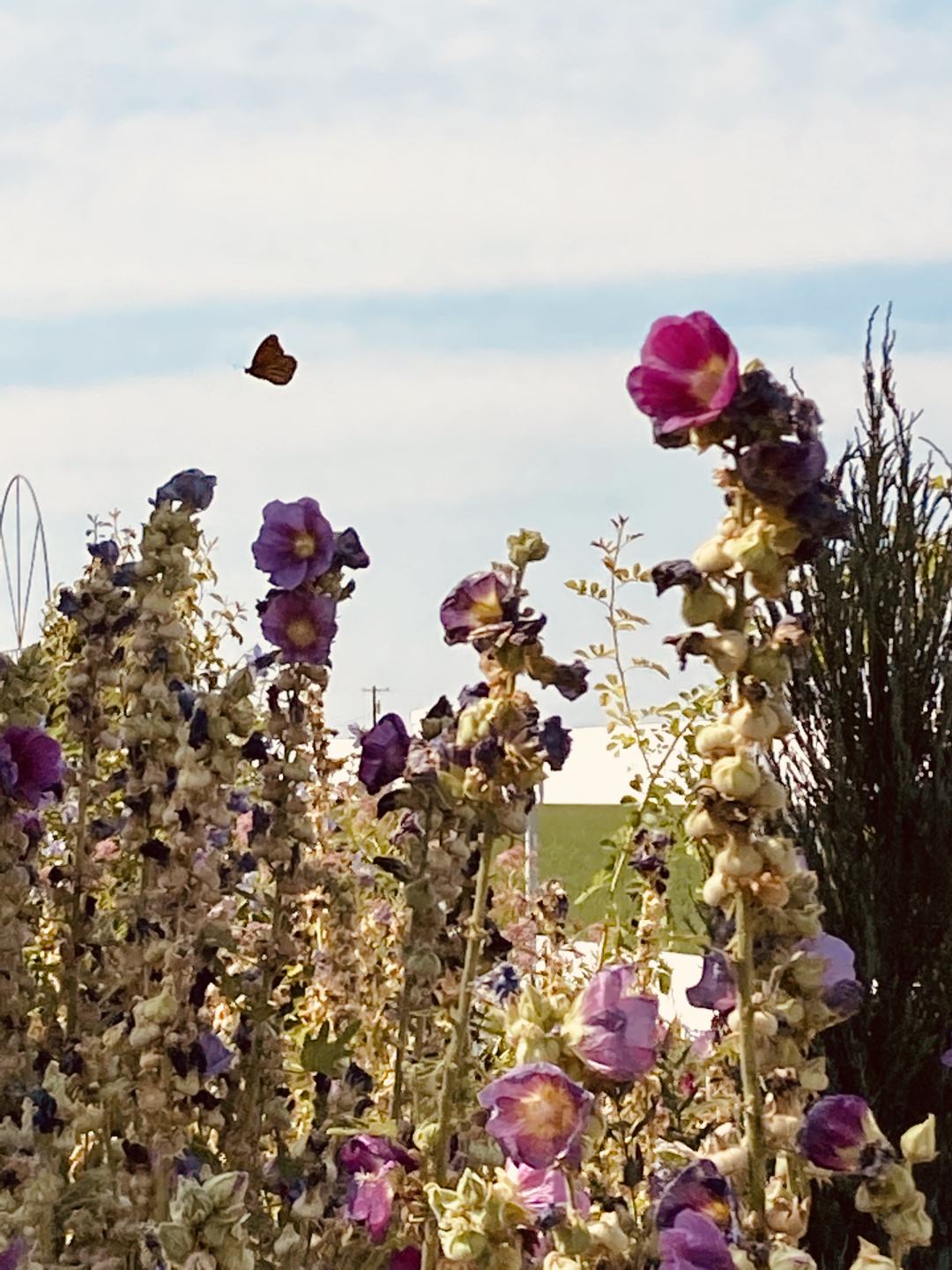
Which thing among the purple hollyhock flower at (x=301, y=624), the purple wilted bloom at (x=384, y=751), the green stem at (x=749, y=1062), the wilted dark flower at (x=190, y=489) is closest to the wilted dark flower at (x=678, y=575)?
the green stem at (x=749, y=1062)

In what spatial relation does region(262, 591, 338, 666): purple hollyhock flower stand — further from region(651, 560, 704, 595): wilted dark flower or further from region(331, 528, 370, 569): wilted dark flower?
region(651, 560, 704, 595): wilted dark flower

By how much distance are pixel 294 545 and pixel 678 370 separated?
1.98 ft

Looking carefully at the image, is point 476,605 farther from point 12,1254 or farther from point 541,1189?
point 12,1254

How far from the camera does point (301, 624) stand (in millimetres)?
1505

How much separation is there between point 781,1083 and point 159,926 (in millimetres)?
583

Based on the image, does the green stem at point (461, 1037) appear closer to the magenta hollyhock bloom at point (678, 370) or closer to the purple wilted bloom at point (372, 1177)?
the purple wilted bloom at point (372, 1177)

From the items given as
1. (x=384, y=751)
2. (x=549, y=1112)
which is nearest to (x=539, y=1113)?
(x=549, y=1112)

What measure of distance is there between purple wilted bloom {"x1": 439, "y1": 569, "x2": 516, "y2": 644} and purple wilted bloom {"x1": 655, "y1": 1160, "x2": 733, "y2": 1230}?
353 mm

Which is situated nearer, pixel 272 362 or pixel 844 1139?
pixel 844 1139

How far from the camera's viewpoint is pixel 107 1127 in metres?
1.49

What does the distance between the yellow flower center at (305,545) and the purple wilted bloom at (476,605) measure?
383mm

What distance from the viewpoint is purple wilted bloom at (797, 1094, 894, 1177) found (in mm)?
979

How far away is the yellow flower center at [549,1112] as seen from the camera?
94cm

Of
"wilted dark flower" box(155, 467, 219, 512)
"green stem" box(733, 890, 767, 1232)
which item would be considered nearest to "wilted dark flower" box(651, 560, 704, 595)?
"green stem" box(733, 890, 767, 1232)
